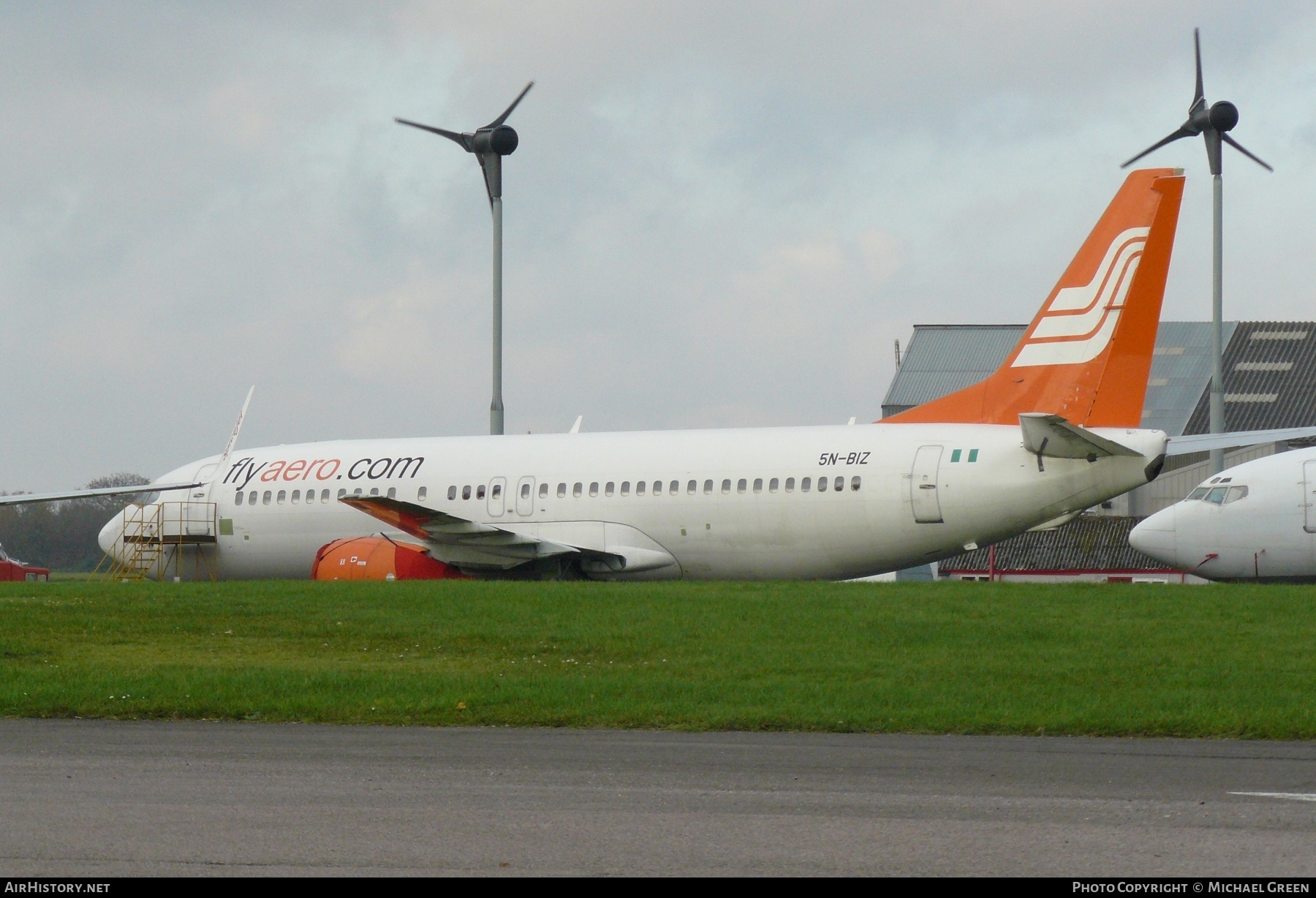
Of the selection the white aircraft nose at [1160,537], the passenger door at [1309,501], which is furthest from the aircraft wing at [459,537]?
the passenger door at [1309,501]

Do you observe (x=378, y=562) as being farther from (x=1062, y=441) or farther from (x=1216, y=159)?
(x=1216, y=159)

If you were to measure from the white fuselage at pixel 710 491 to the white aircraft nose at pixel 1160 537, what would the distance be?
4641mm

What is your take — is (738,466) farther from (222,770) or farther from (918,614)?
(222,770)

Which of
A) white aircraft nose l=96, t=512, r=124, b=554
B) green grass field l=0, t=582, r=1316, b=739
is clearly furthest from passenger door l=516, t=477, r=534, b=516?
white aircraft nose l=96, t=512, r=124, b=554

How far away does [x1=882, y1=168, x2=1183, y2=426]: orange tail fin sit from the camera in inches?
996

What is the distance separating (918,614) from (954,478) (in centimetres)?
632

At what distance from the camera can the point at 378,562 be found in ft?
95.6

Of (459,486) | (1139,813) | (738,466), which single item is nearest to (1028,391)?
(738,466)

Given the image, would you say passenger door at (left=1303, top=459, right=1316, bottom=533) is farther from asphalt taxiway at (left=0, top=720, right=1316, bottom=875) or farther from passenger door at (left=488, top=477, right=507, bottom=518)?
asphalt taxiway at (left=0, top=720, right=1316, bottom=875)

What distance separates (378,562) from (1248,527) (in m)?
15.8

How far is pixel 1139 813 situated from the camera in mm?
8469

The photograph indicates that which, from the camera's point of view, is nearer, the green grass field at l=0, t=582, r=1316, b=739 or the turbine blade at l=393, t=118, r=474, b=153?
the green grass field at l=0, t=582, r=1316, b=739

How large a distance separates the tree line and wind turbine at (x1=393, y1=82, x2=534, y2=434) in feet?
120

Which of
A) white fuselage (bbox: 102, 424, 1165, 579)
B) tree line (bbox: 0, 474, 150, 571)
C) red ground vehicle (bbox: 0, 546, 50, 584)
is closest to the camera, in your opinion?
white fuselage (bbox: 102, 424, 1165, 579)
